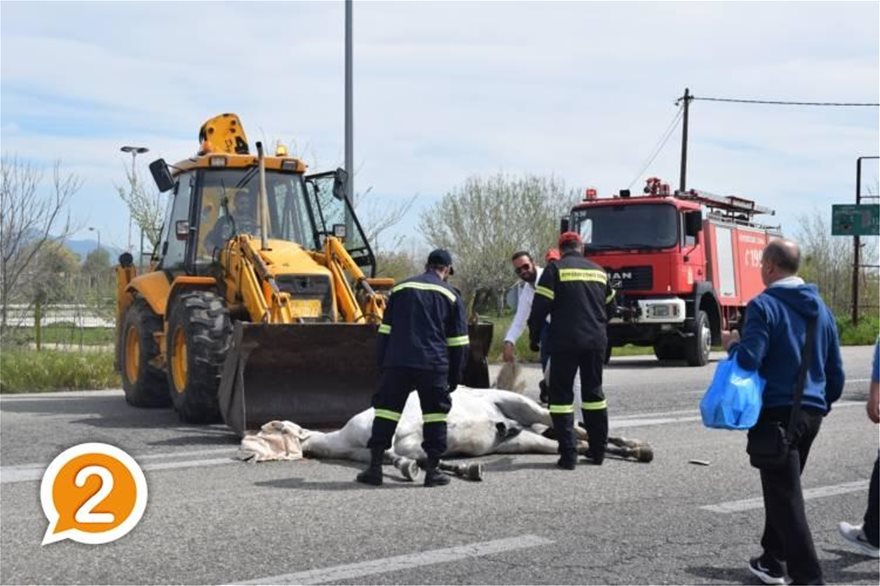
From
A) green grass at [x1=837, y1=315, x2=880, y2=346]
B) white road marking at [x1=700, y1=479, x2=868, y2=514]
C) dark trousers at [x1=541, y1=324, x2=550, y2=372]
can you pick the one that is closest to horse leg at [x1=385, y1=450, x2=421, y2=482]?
dark trousers at [x1=541, y1=324, x2=550, y2=372]

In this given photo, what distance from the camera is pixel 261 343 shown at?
10.5 metres

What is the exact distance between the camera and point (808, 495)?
8023 millimetres

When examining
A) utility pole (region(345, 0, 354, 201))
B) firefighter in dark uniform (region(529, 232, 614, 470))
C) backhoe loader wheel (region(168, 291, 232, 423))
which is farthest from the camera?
utility pole (region(345, 0, 354, 201))

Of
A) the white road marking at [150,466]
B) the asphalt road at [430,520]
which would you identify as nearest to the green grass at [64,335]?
the asphalt road at [430,520]

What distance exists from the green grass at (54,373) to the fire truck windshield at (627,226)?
8.69 metres

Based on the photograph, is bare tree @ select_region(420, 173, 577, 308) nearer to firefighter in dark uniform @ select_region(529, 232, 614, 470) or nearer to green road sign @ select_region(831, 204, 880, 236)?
green road sign @ select_region(831, 204, 880, 236)

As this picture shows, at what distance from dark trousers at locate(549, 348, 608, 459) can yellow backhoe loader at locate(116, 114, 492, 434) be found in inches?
83.6

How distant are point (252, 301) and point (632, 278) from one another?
10.4m

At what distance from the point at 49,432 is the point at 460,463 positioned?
4.20 meters

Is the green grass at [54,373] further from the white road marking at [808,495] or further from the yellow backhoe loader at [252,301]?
the white road marking at [808,495]

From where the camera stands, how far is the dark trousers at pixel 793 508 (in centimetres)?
559

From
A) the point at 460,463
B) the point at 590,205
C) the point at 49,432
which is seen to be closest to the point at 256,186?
the point at 49,432

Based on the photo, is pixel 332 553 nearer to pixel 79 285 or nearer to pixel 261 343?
pixel 261 343

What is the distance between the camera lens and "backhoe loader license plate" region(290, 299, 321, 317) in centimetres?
1144
